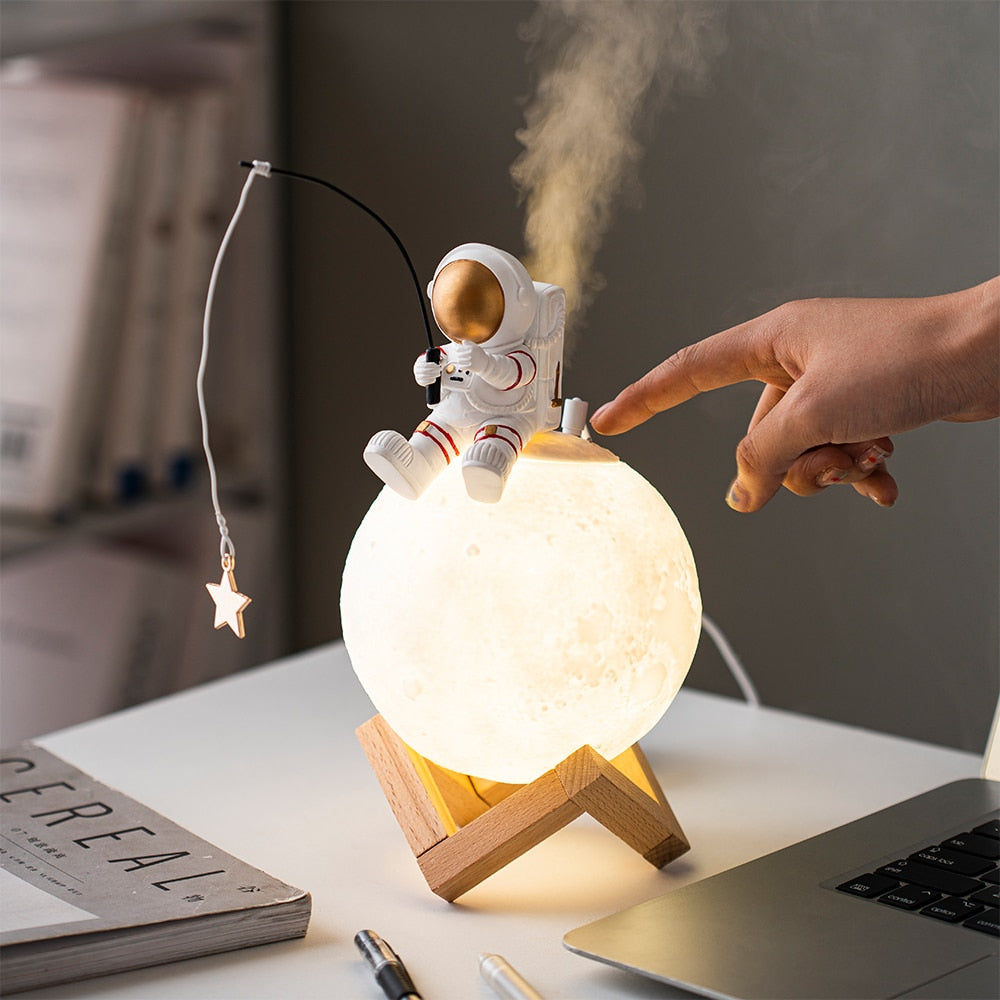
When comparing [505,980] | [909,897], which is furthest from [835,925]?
[505,980]

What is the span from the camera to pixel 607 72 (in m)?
1.45

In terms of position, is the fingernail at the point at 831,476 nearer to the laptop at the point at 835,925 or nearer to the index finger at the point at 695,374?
the index finger at the point at 695,374

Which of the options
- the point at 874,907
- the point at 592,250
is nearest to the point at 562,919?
the point at 874,907

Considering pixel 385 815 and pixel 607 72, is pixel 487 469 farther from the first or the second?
pixel 607 72

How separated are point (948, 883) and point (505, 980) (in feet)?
0.87

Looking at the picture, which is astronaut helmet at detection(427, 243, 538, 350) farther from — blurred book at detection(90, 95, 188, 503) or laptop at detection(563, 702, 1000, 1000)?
blurred book at detection(90, 95, 188, 503)

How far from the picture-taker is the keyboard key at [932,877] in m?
0.69

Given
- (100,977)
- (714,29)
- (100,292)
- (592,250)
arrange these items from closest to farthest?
(100,977) < (714,29) < (592,250) < (100,292)

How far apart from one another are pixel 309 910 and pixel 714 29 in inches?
42.6

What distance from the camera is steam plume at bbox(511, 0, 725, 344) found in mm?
1330

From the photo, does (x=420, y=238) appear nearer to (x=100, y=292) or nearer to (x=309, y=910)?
(x=100, y=292)

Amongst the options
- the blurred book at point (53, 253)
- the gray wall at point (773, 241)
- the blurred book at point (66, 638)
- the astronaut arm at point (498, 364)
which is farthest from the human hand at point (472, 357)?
the blurred book at point (66, 638)

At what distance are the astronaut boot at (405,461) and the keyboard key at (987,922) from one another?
39 centimetres

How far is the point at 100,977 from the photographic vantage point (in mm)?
644
